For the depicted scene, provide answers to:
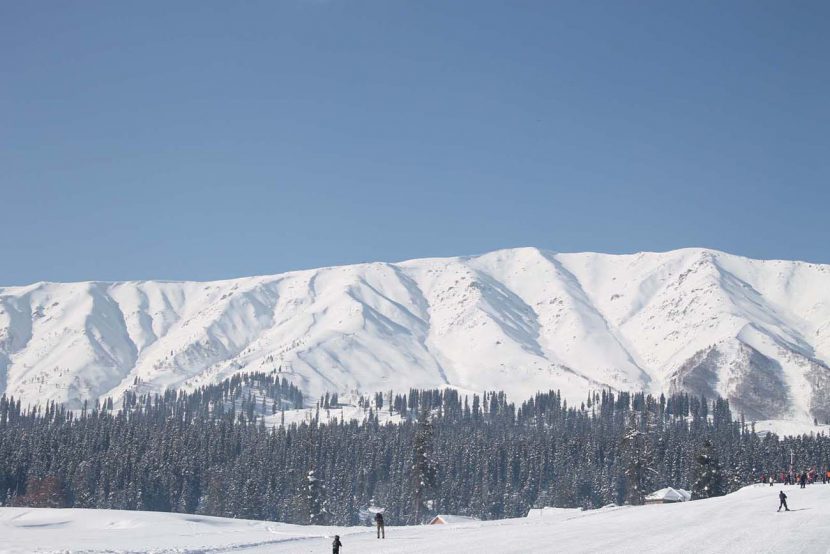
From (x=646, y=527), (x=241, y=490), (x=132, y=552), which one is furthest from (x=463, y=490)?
(x=132, y=552)

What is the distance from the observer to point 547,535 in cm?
6300

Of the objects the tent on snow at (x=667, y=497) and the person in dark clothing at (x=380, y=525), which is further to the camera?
the tent on snow at (x=667, y=497)

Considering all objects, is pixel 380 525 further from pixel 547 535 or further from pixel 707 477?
pixel 707 477

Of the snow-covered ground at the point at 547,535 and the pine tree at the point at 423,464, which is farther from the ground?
the pine tree at the point at 423,464

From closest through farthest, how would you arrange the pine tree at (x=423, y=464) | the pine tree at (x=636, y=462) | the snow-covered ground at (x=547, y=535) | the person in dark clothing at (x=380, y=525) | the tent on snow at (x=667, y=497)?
the snow-covered ground at (x=547, y=535), the person in dark clothing at (x=380, y=525), the pine tree at (x=423, y=464), the pine tree at (x=636, y=462), the tent on snow at (x=667, y=497)

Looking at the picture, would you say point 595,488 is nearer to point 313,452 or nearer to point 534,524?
point 313,452

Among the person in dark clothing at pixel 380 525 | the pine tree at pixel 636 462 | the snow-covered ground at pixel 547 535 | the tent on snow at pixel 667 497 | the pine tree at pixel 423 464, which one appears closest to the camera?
the snow-covered ground at pixel 547 535

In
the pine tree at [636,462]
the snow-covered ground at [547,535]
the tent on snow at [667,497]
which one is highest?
the pine tree at [636,462]

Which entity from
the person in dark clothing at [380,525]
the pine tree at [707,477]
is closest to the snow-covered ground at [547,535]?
the person in dark clothing at [380,525]

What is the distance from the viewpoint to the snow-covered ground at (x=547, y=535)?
178ft

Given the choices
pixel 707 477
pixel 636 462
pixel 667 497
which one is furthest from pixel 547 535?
pixel 667 497

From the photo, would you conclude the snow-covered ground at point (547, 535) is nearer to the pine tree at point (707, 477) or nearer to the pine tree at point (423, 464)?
the pine tree at point (707, 477)

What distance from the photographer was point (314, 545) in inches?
2395

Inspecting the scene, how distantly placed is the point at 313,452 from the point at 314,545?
140 metres
